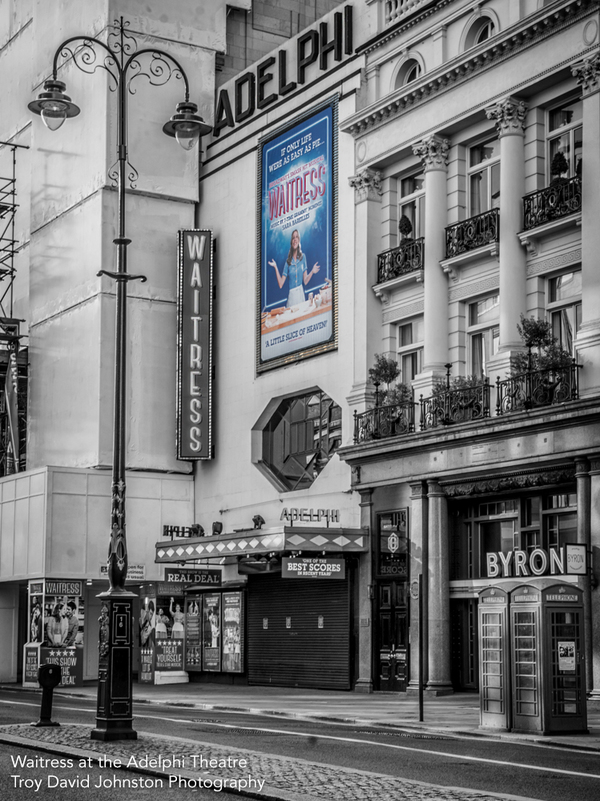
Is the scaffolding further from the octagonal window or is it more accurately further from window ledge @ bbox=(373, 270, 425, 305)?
window ledge @ bbox=(373, 270, 425, 305)

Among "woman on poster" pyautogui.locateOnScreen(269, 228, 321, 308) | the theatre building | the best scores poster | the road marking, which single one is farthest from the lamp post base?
"woman on poster" pyautogui.locateOnScreen(269, 228, 321, 308)

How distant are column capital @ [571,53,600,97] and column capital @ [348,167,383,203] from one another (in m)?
7.62

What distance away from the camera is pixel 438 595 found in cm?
3016

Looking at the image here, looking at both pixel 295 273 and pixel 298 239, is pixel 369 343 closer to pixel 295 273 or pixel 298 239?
pixel 295 273

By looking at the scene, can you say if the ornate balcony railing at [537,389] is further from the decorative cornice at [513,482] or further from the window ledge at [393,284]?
the window ledge at [393,284]

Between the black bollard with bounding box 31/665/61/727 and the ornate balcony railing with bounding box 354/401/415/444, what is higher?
the ornate balcony railing with bounding box 354/401/415/444

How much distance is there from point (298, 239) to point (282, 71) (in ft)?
18.2

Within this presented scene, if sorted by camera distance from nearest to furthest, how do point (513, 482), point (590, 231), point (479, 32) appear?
point (590, 231), point (513, 482), point (479, 32)

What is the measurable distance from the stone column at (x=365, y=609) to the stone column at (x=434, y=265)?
12.1 feet

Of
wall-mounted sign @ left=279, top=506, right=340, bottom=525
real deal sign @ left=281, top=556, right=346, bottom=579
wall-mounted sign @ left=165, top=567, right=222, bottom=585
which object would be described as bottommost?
wall-mounted sign @ left=165, top=567, right=222, bottom=585

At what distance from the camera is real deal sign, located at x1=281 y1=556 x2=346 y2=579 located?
3178cm

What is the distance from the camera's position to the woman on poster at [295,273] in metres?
36.4

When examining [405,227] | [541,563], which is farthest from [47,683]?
[405,227]

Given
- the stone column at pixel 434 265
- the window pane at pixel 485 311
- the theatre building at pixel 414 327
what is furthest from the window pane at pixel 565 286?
the stone column at pixel 434 265
